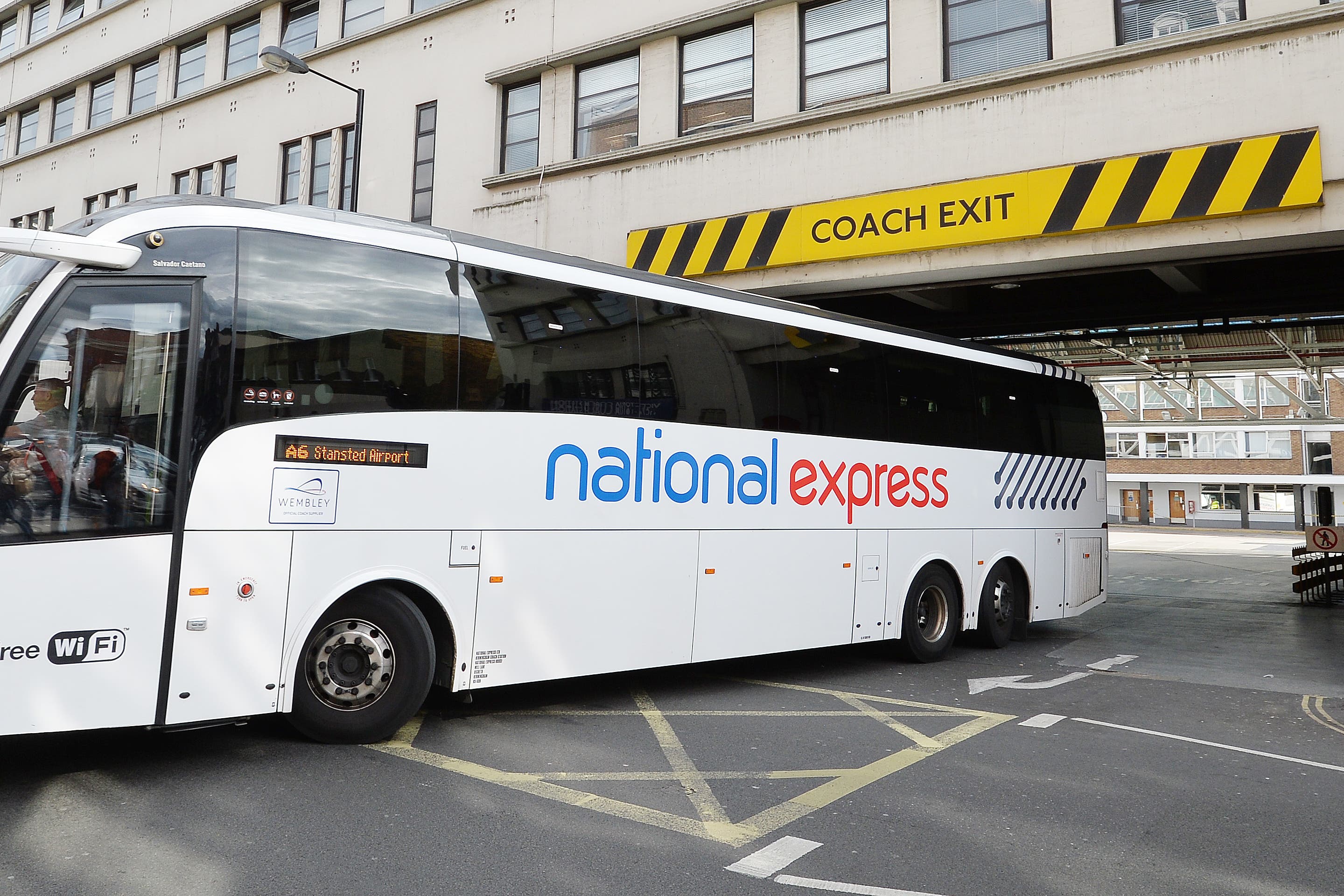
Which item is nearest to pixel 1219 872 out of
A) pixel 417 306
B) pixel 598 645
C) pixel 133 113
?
pixel 598 645

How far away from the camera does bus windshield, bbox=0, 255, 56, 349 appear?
18.2ft

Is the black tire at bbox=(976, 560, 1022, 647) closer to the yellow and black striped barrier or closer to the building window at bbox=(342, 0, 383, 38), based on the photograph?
the yellow and black striped barrier

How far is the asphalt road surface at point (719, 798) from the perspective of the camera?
Answer: 442 cm

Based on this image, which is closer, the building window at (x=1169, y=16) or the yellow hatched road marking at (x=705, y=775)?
the yellow hatched road marking at (x=705, y=775)

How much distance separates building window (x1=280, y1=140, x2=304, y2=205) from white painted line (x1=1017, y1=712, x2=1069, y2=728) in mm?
17008

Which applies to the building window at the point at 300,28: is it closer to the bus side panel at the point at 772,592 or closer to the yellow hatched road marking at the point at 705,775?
the bus side panel at the point at 772,592

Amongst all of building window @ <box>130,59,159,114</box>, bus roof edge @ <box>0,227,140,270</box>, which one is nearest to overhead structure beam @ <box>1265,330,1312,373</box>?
bus roof edge @ <box>0,227,140,270</box>

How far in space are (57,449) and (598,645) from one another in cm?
389

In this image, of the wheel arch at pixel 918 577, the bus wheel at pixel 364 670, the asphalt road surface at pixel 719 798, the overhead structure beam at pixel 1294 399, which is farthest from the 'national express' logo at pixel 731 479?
the overhead structure beam at pixel 1294 399

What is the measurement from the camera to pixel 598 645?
7.68 m

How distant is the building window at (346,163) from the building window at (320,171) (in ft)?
0.90

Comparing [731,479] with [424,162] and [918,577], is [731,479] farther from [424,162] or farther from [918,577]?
[424,162]

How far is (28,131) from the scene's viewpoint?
1080 inches

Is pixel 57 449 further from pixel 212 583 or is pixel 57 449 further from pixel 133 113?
pixel 133 113
